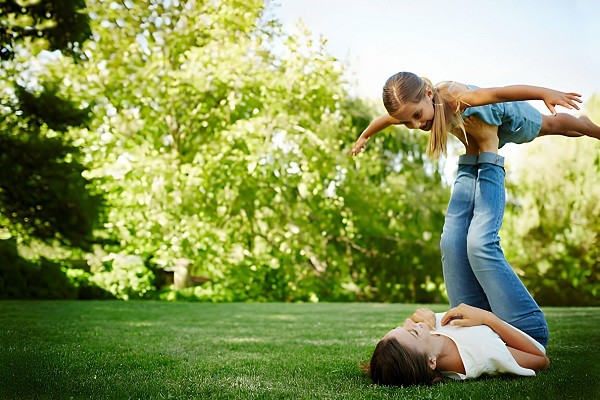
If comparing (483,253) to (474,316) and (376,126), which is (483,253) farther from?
(376,126)

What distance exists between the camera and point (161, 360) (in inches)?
92.0

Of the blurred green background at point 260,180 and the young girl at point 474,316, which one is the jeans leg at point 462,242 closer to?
the young girl at point 474,316

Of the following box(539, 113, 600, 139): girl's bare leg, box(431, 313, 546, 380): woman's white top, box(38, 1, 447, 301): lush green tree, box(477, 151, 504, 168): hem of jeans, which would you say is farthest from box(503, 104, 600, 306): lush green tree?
box(431, 313, 546, 380): woman's white top

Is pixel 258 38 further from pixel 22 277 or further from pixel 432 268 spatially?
pixel 22 277

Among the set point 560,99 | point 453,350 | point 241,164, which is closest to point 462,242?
point 453,350

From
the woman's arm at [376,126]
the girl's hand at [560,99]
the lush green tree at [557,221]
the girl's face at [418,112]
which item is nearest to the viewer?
the girl's hand at [560,99]

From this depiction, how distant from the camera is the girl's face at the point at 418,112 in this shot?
237 cm

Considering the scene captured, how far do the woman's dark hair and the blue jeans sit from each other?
0.46 meters

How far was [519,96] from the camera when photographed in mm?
2180

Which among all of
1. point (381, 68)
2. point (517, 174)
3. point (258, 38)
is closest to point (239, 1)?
point (258, 38)

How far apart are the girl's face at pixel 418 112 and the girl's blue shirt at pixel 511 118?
0.42 feet

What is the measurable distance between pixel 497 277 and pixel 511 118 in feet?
2.08

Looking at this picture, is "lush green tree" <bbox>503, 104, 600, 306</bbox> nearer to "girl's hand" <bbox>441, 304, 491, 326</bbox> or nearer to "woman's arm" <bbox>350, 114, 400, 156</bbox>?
"woman's arm" <bbox>350, 114, 400, 156</bbox>

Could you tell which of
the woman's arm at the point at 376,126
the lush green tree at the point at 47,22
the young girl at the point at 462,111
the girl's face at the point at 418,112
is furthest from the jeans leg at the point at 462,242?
the lush green tree at the point at 47,22
